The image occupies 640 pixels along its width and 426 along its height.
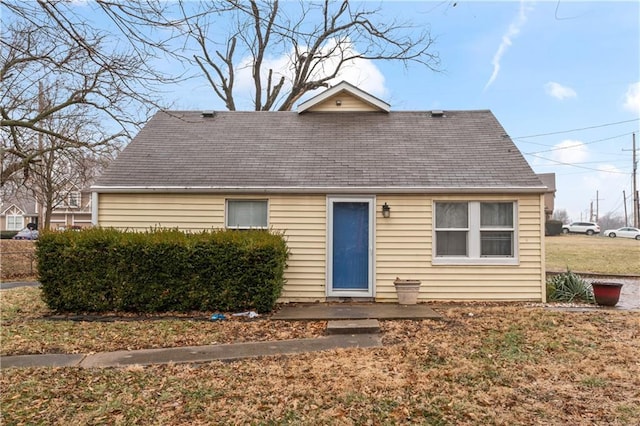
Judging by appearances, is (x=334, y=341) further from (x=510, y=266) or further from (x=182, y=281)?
(x=510, y=266)

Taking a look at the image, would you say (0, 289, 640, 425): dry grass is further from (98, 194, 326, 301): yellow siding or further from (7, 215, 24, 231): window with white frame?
(7, 215, 24, 231): window with white frame

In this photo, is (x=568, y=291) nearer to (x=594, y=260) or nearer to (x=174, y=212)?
(x=174, y=212)

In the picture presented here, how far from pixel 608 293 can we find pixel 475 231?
9.34 ft

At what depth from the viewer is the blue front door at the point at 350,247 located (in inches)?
351

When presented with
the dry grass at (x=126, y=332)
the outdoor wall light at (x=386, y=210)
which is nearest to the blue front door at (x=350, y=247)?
the outdoor wall light at (x=386, y=210)

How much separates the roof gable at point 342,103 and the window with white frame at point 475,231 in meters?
4.06

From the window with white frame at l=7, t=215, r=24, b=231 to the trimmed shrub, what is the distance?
62771 millimetres

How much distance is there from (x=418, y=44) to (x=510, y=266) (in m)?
9.32

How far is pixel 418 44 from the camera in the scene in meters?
14.8

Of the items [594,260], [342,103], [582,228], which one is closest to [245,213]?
[342,103]

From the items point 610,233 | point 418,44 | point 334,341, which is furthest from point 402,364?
point 610,233

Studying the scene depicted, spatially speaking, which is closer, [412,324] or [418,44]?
[412,324]

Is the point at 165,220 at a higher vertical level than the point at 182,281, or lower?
higher

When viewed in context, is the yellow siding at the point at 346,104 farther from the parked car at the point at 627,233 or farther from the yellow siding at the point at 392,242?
the parked car at the point at 627,233
